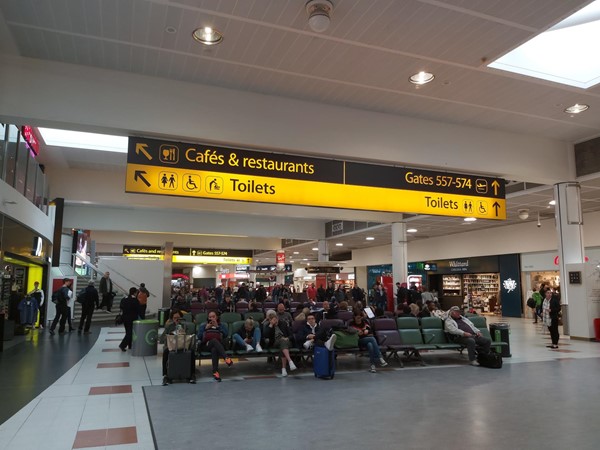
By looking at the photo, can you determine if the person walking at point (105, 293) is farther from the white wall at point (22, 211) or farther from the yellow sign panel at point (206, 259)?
the yellow sign panel at point (206, 259)

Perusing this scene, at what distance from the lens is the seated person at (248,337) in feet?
30.2

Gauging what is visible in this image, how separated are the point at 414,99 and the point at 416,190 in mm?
1882

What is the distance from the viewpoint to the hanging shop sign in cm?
786

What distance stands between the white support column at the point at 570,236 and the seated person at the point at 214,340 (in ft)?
32.5

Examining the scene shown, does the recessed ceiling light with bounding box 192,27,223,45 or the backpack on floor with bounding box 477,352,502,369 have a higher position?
the recessed ceiling light with bounding box 192,27,223,45

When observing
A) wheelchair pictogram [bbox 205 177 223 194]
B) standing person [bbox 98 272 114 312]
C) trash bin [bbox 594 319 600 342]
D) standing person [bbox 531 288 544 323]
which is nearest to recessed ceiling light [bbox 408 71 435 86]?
wheelchair pictogram [bbox 205 177 223 194]

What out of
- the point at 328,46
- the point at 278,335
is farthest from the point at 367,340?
the point at 328,46

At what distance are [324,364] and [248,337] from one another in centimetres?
183

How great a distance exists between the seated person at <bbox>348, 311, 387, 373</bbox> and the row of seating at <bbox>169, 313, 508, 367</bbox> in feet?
0.70

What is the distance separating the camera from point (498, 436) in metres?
5.03

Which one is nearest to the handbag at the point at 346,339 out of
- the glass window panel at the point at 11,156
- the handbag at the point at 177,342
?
the handbag at the point at 177,342

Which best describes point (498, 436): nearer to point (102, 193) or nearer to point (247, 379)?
point (247, 379)

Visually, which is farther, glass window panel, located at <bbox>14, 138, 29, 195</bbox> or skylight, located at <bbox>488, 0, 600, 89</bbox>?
glass window panel, located at <bbox>14, 138, 29, 195</bbox>

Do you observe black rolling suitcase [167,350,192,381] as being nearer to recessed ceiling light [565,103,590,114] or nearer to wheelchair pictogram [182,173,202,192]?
wheelchair pictogram [182,173,202,192]
